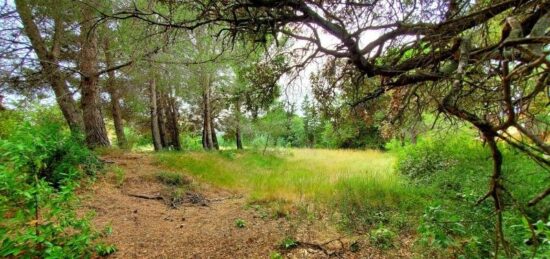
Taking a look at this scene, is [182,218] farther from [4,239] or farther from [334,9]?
[334,9]

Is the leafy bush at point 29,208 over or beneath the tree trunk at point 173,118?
beneath

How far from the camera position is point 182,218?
4.41 metres

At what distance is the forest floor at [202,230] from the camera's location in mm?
3234

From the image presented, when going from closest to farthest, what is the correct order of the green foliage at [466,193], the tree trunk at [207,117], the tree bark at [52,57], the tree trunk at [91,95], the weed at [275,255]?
the green foliage at [466,193] < the weed at [275,255] < the tree bark at [52,57] < the tree trunk at [91,95] < the tree trunk at [207,117]

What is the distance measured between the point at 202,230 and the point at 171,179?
267 cm

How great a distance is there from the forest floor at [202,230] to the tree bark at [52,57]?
72.5 inches

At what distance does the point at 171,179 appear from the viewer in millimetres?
6281

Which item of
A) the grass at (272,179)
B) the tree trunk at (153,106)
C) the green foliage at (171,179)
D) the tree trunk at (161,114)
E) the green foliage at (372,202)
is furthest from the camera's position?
the tree trunk at (161,114)

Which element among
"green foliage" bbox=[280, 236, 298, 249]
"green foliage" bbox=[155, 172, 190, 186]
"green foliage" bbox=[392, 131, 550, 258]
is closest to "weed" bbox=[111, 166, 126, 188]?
"green foliage" bbox=[155, 172, 190, 186]

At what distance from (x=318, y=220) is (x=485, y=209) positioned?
197cm

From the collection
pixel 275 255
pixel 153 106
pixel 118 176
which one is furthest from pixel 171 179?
pixel 153 106

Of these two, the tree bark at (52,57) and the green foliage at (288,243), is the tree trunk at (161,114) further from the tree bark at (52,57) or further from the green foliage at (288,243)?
the green foliage at (288,243)

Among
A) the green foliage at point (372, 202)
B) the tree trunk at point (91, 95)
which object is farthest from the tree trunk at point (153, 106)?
the green foliage at point (372, 202)

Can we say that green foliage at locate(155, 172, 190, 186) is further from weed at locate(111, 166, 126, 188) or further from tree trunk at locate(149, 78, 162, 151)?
tree trunk at locate(149, 78, 162, 151)
